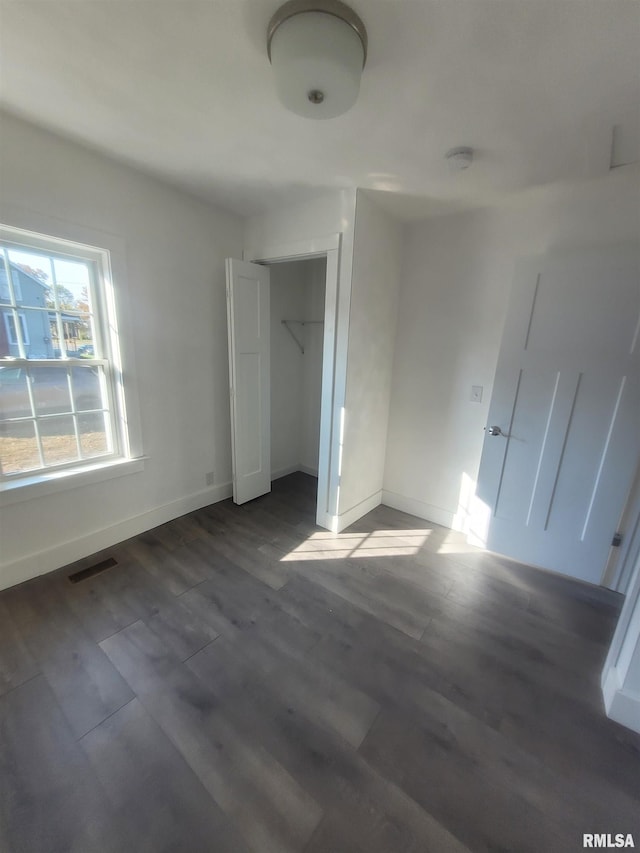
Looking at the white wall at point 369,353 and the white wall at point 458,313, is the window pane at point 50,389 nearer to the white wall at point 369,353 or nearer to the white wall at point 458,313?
the white wall at point 369,353

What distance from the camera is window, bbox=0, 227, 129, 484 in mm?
1851

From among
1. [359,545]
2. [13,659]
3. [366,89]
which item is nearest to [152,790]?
[13,659]

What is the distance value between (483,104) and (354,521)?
8.82ft

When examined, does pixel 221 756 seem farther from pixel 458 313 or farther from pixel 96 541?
pixel 458 313

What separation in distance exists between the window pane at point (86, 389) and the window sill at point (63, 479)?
41 cm

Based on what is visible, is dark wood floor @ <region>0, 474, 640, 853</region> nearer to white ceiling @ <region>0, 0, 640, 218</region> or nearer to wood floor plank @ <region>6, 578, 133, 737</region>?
wood floor plank @ <region>6, 578, 133, 737</region>

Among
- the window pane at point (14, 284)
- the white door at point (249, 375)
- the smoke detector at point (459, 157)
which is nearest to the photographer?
the smoke detector at point (459, 157)

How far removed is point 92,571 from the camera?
2143 mm

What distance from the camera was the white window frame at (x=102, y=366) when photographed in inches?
74.4

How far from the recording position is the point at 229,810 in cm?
109

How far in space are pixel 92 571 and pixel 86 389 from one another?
1.19 meters

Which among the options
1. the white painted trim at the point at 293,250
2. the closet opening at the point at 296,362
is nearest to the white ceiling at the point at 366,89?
the white painted trim at the point at 293,250

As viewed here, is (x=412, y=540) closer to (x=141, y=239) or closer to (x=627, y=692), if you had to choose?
(x=627, y=692)

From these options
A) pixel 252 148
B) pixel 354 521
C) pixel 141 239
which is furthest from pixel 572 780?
pixel 141 239
